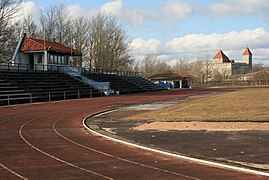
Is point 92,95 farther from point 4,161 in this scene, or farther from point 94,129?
point 4,161

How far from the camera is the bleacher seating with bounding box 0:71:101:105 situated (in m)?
34.4

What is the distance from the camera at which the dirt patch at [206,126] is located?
551 inches

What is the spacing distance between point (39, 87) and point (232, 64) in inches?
5573

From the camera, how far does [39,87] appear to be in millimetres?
39938

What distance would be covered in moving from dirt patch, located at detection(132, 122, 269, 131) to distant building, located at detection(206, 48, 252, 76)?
152 metres

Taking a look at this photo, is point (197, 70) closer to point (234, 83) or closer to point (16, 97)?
point (234, 83)

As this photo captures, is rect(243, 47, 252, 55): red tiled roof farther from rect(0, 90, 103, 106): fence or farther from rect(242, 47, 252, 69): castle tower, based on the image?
rect(0, 90, 103, 106): fence

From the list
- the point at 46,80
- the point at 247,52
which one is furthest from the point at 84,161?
the point at 247,52

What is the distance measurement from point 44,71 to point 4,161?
137 ft

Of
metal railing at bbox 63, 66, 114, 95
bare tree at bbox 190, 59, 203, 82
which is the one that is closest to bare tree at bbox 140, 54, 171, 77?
bare tree at bbox 190, 59, 203, 82

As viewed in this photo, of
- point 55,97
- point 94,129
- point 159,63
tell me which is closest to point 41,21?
point 55,97

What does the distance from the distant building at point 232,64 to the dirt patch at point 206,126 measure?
152 meters

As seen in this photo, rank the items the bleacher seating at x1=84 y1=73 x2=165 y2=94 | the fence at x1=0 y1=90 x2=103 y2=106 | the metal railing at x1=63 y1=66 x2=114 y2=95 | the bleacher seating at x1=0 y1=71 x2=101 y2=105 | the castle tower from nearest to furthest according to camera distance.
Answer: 1. the fence at x1=0 y1=90 x2=103 y2=106
2. the bleacher seating at x1=0 y1=71 x2=101 y2=105
3. the metal railing at x1=63 y1=66 x2=114 y2=95
4. the bleacher seating at x1=84 y1=73 x2=165 y2=94
5. the castle tower

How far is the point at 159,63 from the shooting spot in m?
130
